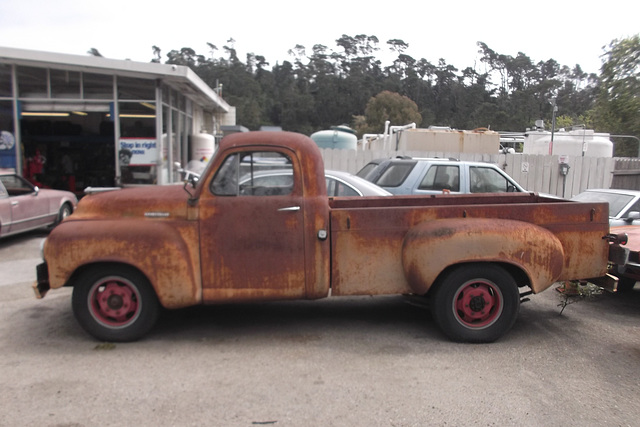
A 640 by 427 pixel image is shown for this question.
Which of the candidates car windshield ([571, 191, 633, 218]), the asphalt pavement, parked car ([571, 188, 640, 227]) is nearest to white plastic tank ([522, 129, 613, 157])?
car windshield ([571, 191, 633, 218])

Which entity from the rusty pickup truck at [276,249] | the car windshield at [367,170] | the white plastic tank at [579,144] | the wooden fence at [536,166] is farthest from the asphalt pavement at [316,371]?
the white plastic tank at [579,144]

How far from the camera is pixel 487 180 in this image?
9.46 m

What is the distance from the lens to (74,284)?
4.82 meters

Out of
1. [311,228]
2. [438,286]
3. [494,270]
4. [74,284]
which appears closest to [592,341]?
[494,270]

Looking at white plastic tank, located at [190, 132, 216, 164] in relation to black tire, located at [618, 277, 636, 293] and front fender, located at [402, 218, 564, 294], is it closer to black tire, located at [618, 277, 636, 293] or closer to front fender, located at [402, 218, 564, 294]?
black tire, located at [618, 277, 636, 293]

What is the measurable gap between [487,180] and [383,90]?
222ft

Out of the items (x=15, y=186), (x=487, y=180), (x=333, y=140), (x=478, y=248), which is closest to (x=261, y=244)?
(x=478, y=248)

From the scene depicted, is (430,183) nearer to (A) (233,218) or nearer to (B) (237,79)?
(A) (233,218)

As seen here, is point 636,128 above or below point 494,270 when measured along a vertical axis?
above

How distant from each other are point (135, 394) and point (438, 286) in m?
2.92

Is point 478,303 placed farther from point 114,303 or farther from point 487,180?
point 487,180

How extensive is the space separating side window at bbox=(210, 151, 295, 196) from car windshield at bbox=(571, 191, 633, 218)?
593 cm

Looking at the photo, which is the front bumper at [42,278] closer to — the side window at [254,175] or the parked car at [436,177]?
the side window at [254,175]

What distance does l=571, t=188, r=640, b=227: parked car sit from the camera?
309 inches
